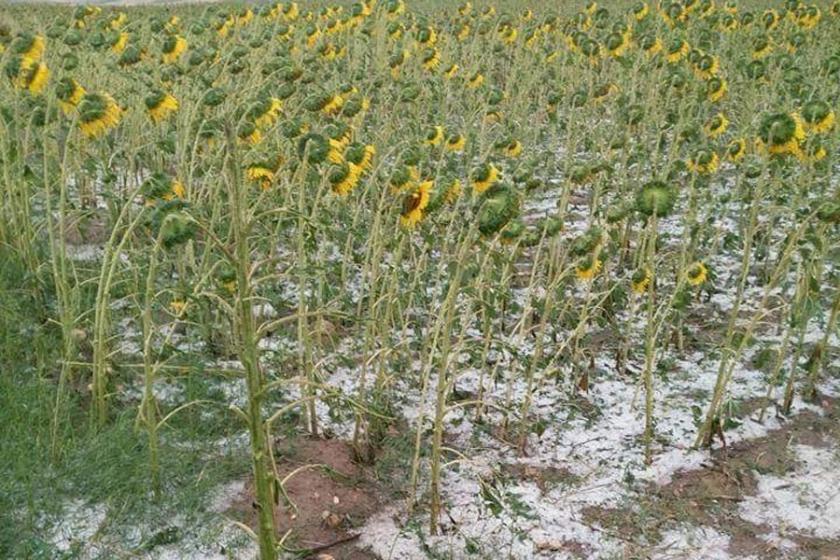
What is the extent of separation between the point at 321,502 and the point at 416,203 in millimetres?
981

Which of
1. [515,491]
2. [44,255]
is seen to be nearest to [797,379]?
[515,491]

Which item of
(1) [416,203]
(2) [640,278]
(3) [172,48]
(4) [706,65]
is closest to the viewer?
(1) [416,203]

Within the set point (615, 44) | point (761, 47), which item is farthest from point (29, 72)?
point (761, 47)

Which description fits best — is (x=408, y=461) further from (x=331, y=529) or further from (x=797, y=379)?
(x=797, y=379)

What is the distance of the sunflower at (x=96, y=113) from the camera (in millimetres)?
2814

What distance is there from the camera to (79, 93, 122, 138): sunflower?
281 centimetres

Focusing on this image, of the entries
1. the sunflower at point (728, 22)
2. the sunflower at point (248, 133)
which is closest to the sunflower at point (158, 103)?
the sunflower at point (248, 133)

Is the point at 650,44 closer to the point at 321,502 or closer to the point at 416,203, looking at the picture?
the point at 416,203

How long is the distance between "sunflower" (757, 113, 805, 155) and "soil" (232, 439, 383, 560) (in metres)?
1.75

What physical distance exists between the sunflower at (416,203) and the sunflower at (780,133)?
1151 millimetres

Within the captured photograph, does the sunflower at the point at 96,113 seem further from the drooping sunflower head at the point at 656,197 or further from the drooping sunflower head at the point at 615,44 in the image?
the drooping sunflower head at the point at 615,44

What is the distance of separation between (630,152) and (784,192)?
2.90 feet

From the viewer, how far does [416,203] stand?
2.89 metres

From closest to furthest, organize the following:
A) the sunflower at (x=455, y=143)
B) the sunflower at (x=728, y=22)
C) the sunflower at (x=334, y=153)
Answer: the sunflower at (x=334, y=153) < the sunflower at (x=455, y=143) < the sunflower at (x=728, y=22)
